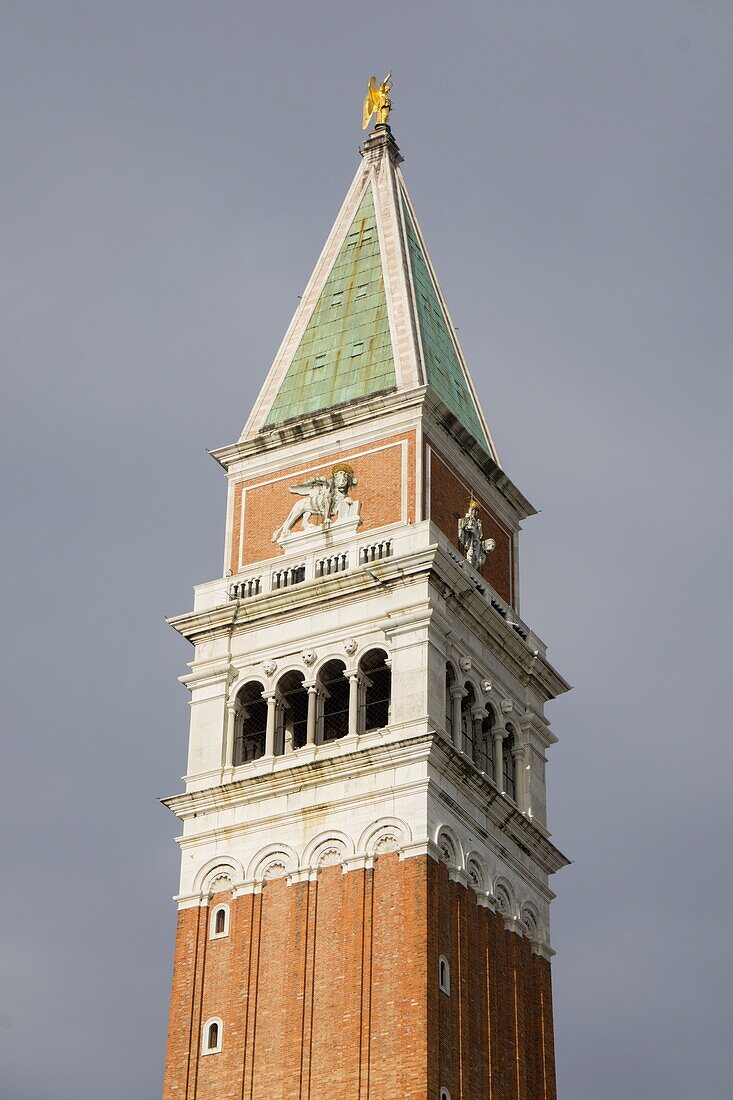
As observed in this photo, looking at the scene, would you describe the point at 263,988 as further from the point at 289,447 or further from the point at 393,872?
the point at 289,447

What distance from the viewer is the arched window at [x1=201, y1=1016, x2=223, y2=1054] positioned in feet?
222

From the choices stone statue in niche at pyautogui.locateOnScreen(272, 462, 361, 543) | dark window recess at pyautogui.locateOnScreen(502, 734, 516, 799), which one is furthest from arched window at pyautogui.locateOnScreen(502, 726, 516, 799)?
stone statue in niche at pyautogui.locateOnScreen(272, 462, 361, 543)

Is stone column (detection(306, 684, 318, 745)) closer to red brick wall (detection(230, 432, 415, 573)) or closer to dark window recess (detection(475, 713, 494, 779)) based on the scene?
dark window recess (detection(475, 713, 494, 779))

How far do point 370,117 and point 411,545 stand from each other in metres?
24.9

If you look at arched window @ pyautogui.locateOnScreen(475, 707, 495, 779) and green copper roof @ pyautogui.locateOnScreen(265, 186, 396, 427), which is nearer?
arched window @ pyautogui.locateOnScreen(475, 707, 495, 779)

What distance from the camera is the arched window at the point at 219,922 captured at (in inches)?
2751

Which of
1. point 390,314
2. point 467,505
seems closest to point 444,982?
point 467,505

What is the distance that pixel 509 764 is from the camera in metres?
75.7

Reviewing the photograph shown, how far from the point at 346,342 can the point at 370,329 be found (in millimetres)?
954

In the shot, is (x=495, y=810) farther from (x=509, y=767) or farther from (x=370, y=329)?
(x=370, y=329)

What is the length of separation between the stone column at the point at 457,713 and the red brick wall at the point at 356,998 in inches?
184

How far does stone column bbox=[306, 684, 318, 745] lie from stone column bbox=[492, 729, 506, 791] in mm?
6160

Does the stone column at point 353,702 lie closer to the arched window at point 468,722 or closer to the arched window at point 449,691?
the arched window at point 449,691

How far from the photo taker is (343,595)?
74000 millimetres
